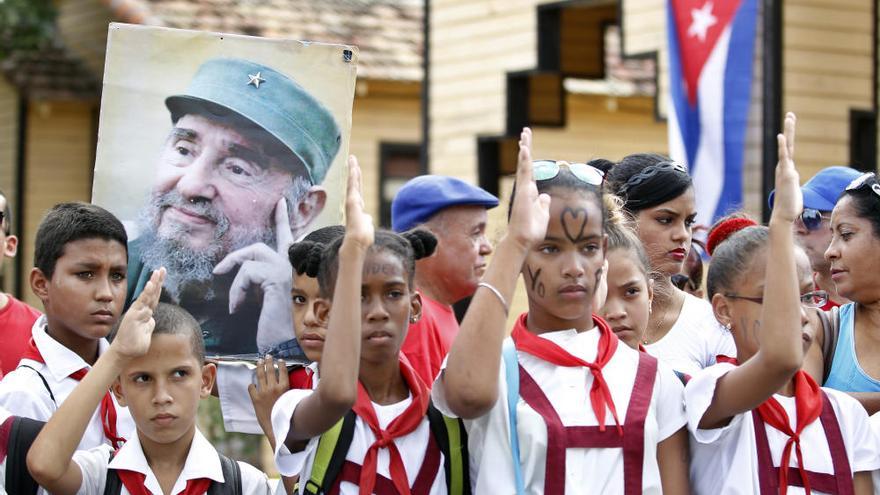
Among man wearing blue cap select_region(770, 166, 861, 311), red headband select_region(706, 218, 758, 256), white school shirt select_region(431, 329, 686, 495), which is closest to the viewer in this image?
white school shirt select_region(431, 329, 686, 495)

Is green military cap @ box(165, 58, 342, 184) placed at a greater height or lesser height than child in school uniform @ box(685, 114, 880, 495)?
greater

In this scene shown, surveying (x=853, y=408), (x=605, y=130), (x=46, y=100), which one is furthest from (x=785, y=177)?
(x=46, y=100)

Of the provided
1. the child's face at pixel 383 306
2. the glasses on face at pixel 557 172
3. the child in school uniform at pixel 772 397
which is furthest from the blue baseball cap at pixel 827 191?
the child's face at pixel 383 306

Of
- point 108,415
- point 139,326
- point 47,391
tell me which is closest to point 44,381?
point 47,391

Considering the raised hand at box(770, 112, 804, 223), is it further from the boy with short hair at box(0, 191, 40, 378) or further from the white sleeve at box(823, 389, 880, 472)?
the boy with short hair at box(0, 191, 40, 378)

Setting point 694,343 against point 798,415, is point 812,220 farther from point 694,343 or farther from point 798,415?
point 798,415

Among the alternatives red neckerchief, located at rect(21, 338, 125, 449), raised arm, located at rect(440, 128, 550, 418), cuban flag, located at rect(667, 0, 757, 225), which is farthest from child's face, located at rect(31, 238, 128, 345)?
cuban flag, located at rect(667, 0, 757, 225)

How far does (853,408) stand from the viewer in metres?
3.85

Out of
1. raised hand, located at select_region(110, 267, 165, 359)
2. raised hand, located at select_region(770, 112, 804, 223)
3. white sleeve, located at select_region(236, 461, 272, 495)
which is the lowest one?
white sleeve, located at select_region(236, 461, 272, 495)

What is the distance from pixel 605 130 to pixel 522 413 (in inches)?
519

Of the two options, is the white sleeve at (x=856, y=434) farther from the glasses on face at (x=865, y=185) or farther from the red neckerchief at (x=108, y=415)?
the red neckerchief at (x=108, y=415)

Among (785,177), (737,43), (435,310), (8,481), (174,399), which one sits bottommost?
(8,481)

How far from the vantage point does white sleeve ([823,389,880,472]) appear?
12.4 ft

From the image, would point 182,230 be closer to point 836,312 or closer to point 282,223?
point 282,223
